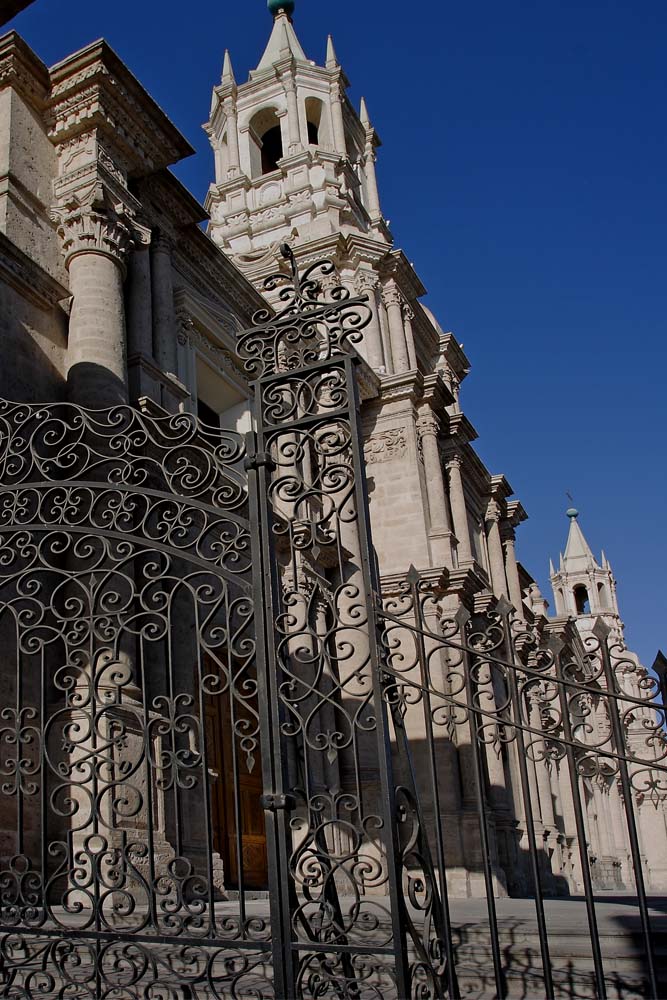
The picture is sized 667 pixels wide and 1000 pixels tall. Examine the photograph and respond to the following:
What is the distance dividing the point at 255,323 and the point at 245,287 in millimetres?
8460

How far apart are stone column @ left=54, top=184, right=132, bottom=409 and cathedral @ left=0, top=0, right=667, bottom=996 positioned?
0.02m

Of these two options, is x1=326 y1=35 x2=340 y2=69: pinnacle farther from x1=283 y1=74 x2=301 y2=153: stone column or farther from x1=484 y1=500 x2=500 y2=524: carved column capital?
x1=484 y1=500 x2=500 y2=524: carved column capital

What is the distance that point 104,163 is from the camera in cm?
1012

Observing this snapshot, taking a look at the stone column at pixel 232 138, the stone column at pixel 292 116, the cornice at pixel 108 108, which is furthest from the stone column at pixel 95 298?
the stone column at pixel 232 138

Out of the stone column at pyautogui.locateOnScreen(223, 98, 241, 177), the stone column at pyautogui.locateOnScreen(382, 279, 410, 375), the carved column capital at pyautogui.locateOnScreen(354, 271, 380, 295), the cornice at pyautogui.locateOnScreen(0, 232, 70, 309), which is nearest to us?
the cornice at pyautogui.locateOnScreen(0, 232, 70, 309)

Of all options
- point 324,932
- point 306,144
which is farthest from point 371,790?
point 306,144

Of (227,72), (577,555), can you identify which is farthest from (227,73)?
(577,555)

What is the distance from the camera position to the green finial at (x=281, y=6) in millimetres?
30841

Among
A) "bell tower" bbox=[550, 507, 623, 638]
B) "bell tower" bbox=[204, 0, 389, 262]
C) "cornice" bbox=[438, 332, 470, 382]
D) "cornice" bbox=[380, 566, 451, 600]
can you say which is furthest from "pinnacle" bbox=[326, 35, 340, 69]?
"bell tower" bbox=[550, 507, 623, 638]

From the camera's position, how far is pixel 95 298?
31.2 feet

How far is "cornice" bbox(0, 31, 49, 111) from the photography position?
391 inches

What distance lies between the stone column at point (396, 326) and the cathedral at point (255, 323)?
0.17 ft

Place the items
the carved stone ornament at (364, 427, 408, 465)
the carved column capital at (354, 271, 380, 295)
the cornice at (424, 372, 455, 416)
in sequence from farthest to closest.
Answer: the carved column capital at (354, 271, 380, 295) → the cornice at (424, 372, 455, 416) → the carved stone ornament at (364, 427, 408, 465)

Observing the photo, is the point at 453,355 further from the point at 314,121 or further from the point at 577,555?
the point at 577,555
